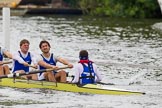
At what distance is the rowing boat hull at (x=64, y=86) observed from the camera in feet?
65.6

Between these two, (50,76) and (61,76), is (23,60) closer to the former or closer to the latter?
(50,76)

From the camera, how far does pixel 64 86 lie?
20.7 metres

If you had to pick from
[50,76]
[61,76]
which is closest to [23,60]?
[50,76]

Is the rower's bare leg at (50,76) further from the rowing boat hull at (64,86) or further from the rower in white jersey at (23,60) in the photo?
the rower in white jersey at (23,60)

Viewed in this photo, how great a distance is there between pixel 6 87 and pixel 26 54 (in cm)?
134

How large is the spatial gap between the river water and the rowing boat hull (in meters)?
0.15

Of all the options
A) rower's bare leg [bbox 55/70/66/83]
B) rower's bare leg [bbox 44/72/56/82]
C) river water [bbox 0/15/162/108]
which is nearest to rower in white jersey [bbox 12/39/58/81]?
rower's bare leg [bbox 44/72/56/82]

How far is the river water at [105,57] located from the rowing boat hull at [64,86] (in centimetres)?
15

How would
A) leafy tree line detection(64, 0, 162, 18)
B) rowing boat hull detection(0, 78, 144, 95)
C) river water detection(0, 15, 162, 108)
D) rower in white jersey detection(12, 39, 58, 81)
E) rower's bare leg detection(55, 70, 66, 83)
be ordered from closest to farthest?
river water detection(0, 15, 162, 108) < rowing boat hull detection(0, 78, 144, 95) < rower's bare leg detection(55, 70, 66, 83) < rower in white jersey detection(12, 39, 58, 81) < leafy tree line detection(64, 0, 162, 18)

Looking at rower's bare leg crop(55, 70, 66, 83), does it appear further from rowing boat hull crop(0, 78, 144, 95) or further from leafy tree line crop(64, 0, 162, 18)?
leafy tree line crop(64, 0, 162, 18)

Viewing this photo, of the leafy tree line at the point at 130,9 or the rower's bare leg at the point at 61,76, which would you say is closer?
the rower's bare leg at the point at 61,76

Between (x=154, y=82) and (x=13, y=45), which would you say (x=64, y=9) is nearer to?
(x=13, y=45)

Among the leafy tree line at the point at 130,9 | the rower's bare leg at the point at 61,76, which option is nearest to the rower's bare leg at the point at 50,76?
the rower's bare leg at the point at 61,76

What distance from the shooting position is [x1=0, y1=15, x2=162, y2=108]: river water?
63.7 ft
